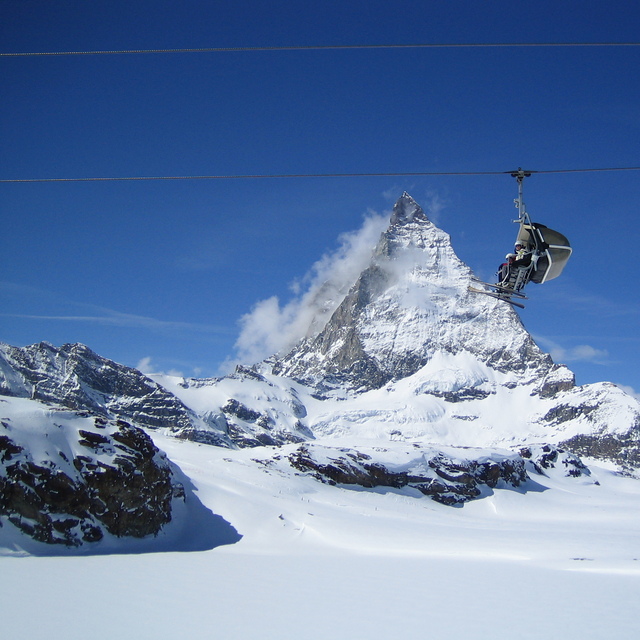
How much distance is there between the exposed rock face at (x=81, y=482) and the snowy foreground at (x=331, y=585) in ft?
6.74

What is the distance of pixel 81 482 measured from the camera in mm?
28969

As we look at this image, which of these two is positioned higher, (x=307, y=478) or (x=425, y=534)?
(x=307, y=478)

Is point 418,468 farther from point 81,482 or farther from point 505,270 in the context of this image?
point 505,270

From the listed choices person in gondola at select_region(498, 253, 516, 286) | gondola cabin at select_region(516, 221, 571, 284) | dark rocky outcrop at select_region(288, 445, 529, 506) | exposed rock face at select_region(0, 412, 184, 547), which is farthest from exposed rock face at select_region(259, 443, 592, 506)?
gondola cabin at select_region(516, 221, 571, 284)

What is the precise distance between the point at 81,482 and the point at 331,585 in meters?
17.2

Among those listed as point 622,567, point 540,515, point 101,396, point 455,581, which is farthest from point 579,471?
point 101,396

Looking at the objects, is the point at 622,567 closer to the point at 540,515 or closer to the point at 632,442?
the point at 540,515

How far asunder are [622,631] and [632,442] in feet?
673

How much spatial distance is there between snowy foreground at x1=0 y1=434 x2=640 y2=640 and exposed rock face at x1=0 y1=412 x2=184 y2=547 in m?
2.05

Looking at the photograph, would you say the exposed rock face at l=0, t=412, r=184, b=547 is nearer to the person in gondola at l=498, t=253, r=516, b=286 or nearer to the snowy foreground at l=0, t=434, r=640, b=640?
the snowy foreground at l=0, t=434, r=640, b=640

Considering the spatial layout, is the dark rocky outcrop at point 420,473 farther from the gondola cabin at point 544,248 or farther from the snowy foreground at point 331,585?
the gondola cabin at point 544,248

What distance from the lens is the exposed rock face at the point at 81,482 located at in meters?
26.2

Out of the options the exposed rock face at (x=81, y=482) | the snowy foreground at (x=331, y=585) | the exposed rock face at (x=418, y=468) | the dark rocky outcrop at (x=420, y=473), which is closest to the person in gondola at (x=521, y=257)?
the snowy foreground at (x=331, y=585)

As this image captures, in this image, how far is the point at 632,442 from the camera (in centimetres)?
18912
